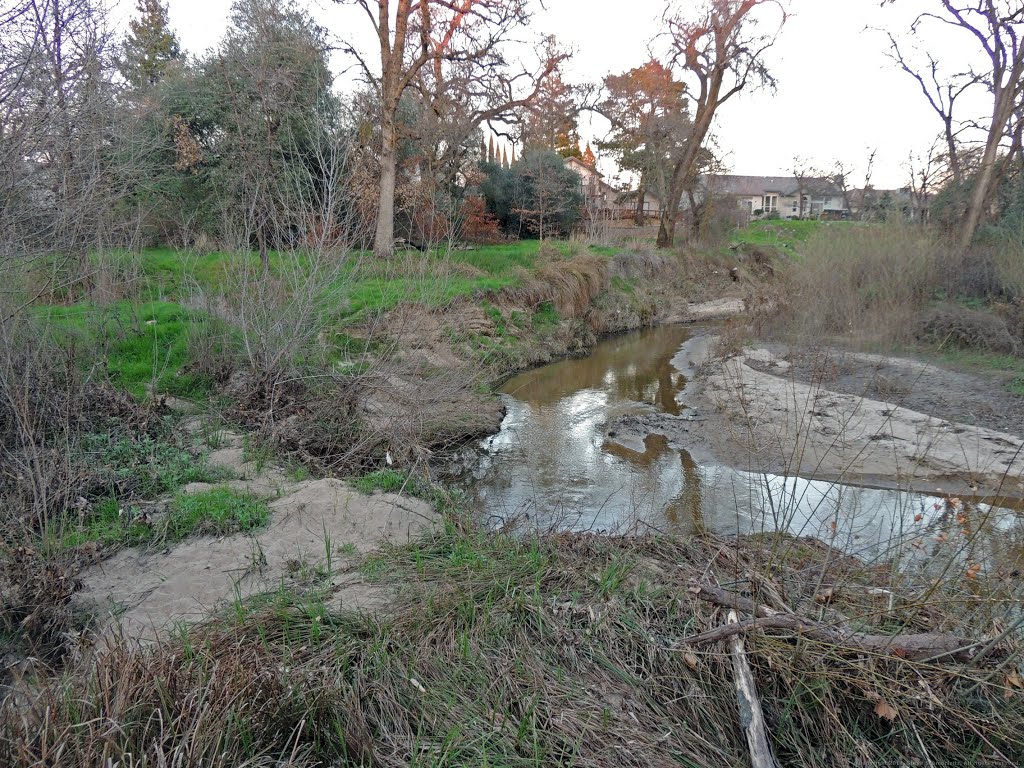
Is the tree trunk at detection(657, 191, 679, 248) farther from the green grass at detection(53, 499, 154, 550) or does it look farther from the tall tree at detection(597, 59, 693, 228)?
the green grass at detection(53, 499, 154, 550)

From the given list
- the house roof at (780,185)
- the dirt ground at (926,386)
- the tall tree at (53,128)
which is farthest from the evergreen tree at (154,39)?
the house roof at (780,185)

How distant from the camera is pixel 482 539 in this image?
551 cm

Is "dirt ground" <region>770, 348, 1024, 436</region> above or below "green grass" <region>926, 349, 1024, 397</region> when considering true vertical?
below

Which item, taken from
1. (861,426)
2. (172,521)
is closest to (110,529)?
(172,521)

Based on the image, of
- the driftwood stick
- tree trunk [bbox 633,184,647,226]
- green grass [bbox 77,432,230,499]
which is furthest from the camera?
tree trunk [bbox 633,184,647,226]

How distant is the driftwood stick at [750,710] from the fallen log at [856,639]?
10 cm

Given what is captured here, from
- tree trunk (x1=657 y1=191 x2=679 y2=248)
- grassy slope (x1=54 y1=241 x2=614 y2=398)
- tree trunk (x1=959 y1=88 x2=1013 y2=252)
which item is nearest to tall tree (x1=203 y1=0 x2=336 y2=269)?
grassy slope (x1=54 y1=241 x2=614 y2=398)

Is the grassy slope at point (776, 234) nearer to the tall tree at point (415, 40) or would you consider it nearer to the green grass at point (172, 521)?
the tall tree at point (415, 40)

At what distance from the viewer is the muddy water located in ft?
19.1

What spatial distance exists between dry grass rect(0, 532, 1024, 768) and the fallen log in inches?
2.4

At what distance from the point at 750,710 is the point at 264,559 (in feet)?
12.5

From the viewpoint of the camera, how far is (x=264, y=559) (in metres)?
5.21

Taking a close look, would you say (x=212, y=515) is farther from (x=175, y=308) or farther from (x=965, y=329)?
(x=965, y=329)

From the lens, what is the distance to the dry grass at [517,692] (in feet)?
8.86
